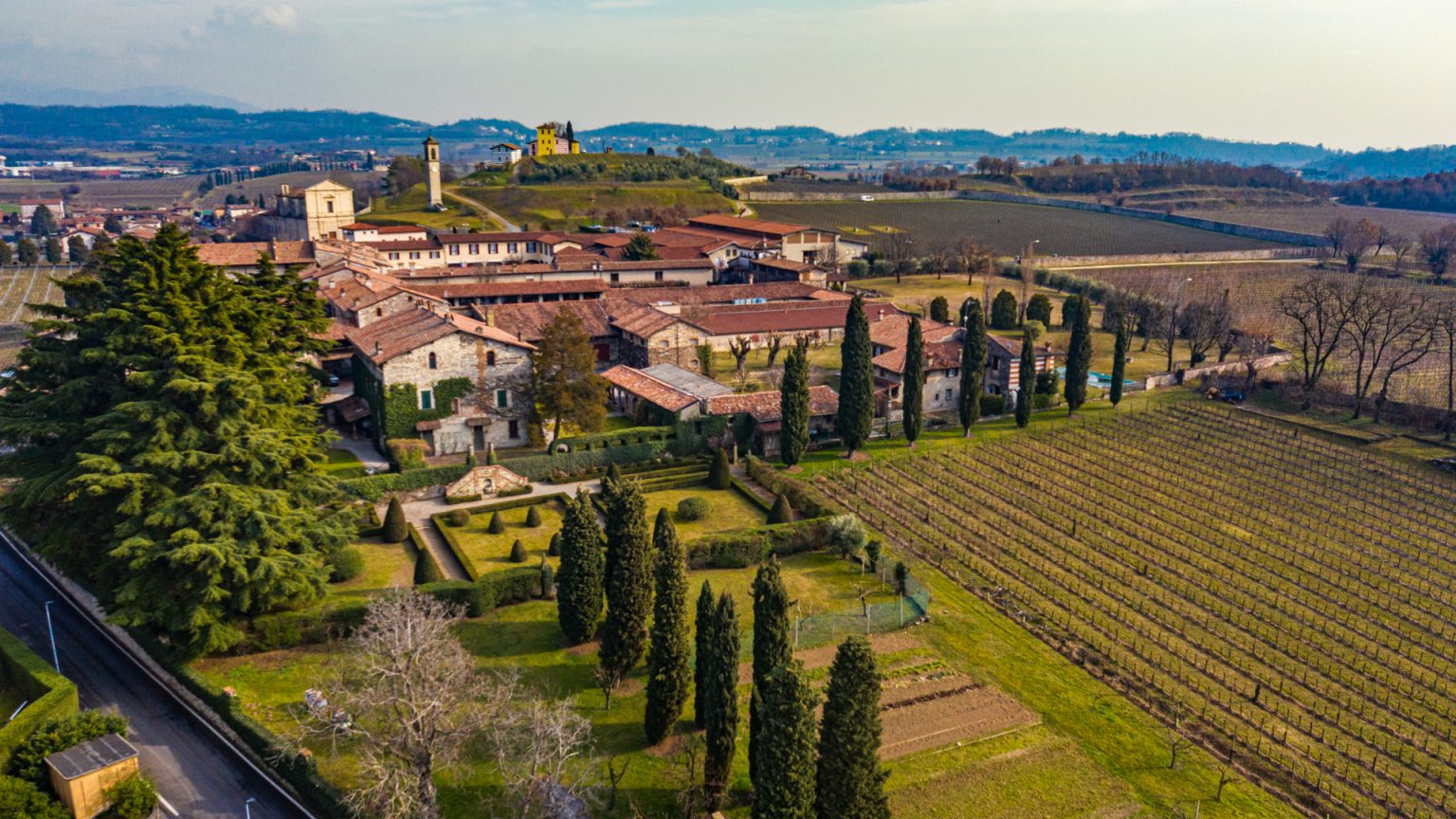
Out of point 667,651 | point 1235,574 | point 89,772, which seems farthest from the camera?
point 1235,574

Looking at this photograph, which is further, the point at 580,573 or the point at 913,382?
the point at 913,382

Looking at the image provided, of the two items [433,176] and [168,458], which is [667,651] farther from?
[433,176]

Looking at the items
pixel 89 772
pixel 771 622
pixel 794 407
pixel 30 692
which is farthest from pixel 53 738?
pixel 794 407

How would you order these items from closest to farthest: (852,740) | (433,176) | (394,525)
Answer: (852,740), (394,525), (433,176)

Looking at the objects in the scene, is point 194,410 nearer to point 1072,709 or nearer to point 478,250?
point 1072,709

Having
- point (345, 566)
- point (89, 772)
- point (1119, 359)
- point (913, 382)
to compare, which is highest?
point (1119, 359)

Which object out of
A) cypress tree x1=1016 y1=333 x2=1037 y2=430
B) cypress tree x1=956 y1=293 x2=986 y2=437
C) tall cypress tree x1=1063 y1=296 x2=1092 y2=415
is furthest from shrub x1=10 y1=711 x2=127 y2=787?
tall cypress tree x1=1063 y1=296 x2=1092 y2=415

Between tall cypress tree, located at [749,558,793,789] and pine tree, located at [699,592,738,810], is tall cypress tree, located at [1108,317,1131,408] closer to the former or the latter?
tall cypress tree, located at [749,558,793,789]
